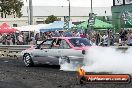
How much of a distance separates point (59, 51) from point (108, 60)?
3.13m

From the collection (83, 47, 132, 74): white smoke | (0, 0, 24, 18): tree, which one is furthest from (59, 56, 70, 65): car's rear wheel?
(0, 0, 24, 18): tree

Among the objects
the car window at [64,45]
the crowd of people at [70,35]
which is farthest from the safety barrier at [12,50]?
the car window at [64,45]

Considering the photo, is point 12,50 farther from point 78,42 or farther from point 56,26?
point 56,26

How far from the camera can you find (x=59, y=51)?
17656mm

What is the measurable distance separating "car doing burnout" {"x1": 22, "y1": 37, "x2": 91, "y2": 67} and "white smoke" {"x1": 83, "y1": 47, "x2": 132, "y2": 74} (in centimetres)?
69

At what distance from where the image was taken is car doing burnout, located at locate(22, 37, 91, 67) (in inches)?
668

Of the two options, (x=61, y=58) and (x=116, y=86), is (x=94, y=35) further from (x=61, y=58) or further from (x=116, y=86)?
(x=116, y=86)

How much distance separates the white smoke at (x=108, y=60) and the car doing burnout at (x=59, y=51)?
0.69m

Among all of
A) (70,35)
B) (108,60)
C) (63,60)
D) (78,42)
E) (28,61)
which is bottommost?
(28,61)

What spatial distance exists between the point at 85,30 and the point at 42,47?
726 inches

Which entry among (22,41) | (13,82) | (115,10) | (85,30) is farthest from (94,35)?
(13,82)

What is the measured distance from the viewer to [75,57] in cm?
1684

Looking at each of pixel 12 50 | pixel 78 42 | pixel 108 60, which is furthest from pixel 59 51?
pixel 12 50

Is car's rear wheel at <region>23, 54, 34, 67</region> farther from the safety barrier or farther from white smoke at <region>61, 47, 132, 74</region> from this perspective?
the safety barrier
